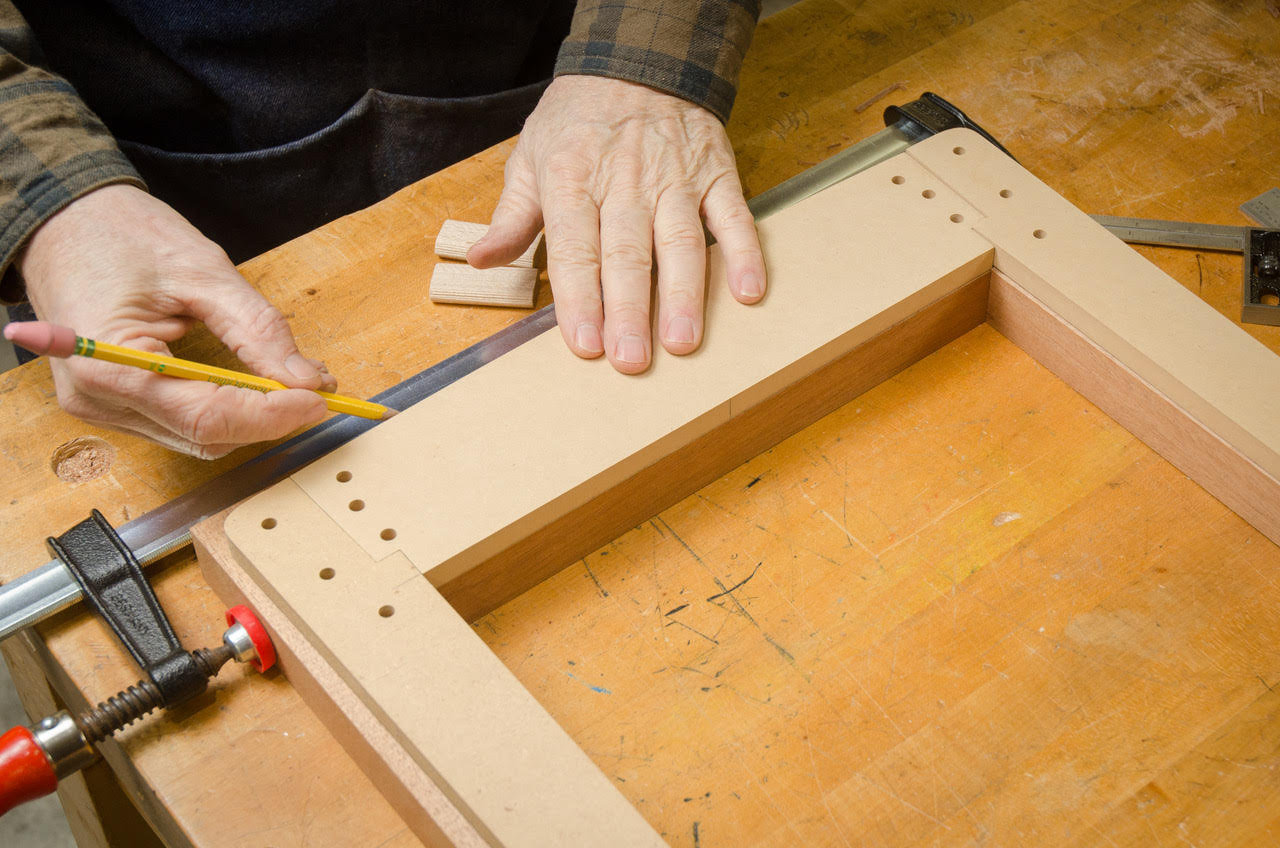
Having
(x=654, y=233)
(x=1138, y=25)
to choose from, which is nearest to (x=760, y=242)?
(x=654, y=233)

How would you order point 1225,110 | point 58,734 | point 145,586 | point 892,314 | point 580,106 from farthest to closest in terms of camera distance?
1. point 1225,110
2. point 580,106
3. point 892,314
4. point 145,586
5. point 58,734

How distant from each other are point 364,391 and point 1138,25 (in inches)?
53.5

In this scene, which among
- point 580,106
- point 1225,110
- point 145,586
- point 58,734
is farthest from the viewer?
point 1225,110

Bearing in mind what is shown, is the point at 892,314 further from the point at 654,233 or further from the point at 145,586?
the point at 145,586

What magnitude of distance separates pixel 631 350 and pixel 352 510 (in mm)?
314

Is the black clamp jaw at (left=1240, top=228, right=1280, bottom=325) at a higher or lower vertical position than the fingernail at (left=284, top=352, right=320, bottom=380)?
lower

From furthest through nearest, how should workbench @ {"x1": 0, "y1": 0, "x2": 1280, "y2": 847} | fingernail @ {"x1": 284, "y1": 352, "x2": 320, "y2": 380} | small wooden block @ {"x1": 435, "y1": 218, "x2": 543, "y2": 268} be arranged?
1. small wooden block @ {"x1": 435, "y1": 218, "x2": 543, "y2": 268}
2. fingernail @ {"x1": 284, "y1": 352, "x2": 320, "y2": 380}
3. workbench @ {"x1": 0, "y1": 0, "x2": 1280, "y2": 847}

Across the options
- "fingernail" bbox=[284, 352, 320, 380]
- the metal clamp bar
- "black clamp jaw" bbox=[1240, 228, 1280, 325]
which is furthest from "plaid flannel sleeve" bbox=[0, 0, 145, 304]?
"black clamp jaw" bbox=[1240, 228, 1280, 325]

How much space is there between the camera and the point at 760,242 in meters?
1.09

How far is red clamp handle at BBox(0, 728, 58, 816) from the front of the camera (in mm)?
758

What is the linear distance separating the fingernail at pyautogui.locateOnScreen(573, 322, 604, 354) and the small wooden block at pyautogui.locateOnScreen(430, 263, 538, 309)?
7.8 inches

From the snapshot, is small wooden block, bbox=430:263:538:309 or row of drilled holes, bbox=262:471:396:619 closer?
row of drilled holes, bbox=262:471:396:619

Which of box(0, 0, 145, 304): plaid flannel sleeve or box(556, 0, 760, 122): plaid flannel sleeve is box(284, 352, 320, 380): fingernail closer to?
box(0, 0, 145, 304): plaid flannel sleeve

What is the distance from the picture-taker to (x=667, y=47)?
1239 mm
